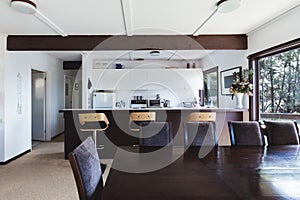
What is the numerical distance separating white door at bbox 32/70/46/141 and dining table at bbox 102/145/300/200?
17.3ft

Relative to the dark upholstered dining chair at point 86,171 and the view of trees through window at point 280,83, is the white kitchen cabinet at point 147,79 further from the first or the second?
the dark upholstered dining chair at point 86,171

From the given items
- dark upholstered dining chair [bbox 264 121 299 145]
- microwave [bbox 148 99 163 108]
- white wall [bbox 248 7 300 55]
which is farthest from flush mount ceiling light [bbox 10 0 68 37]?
microwave [bbox 148 99 163 108]

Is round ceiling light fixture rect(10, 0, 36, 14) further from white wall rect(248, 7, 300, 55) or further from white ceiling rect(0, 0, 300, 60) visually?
white wall rect(248, 7, 300, 55)

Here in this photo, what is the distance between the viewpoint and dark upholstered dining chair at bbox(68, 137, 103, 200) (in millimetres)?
1389

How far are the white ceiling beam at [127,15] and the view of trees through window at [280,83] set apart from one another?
2448 millimetres

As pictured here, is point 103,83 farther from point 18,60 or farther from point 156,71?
point 18,60

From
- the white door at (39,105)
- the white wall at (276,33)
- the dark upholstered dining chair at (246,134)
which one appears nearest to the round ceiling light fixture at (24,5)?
the dark upholstered dining chair at (246,134)

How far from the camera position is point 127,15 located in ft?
11.6

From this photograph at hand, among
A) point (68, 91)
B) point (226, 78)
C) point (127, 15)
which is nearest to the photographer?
point (127, 15)

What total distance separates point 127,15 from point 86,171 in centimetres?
262

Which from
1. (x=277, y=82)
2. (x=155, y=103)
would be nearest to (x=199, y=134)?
(x=277, y=82)

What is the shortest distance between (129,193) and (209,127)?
1733 millimetres

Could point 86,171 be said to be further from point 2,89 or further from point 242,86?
point 2,89

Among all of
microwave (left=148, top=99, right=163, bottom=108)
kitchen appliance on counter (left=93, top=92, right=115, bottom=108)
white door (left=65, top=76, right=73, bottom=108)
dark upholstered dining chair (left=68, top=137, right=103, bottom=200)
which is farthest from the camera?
white door (left=65, top=76, right=73, bottom=108)
